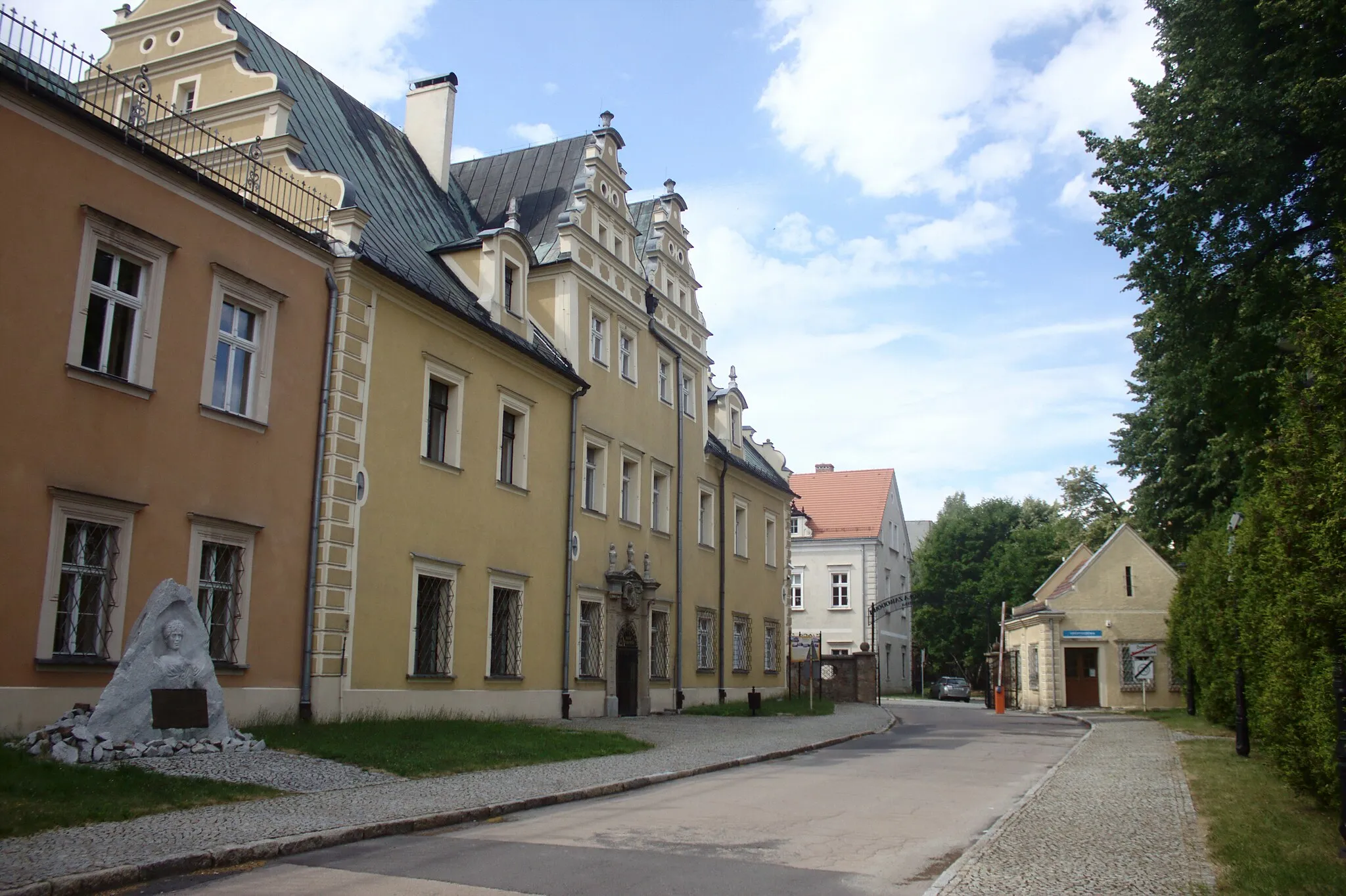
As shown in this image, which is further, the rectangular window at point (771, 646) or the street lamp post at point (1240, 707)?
the rectangular window at point (771, 646)

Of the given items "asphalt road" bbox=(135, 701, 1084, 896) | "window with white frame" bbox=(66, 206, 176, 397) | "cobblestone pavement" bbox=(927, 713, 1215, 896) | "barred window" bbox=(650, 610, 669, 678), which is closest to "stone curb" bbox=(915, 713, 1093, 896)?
"cobblestone pavement" bbox=(927, 713, 1215, 896)

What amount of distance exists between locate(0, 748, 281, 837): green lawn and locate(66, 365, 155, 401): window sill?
448cm

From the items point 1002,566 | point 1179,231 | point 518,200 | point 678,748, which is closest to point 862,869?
point 678,748

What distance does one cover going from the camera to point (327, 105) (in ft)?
78.0

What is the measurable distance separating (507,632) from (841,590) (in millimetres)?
40368

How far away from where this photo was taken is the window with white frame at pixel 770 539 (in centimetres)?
3841

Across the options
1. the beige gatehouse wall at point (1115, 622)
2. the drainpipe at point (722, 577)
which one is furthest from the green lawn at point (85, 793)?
the beige gatehouse wall at point (1115, 622)

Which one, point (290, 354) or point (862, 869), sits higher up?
point (290, 354)

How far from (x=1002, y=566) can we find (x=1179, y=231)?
168ft

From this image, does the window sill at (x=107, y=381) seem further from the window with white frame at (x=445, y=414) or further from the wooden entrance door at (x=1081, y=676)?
the wooden entrance door at (x=1081, y=676)

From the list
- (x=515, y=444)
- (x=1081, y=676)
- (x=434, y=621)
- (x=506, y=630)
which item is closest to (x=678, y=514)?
(x=515, y=444)

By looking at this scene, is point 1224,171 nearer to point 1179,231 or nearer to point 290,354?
point 1179,231

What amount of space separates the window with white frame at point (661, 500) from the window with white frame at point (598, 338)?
4.16 metres

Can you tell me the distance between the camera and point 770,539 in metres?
38.9
